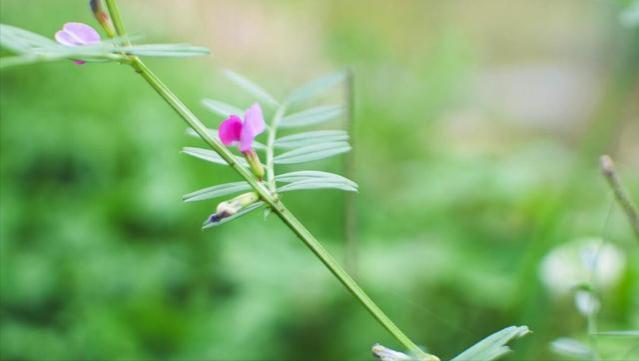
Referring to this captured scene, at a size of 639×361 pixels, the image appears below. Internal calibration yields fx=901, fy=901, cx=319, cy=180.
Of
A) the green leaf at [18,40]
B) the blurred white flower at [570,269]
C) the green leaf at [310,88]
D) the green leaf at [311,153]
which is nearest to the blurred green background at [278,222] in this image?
the blurred white flower at [570,269]

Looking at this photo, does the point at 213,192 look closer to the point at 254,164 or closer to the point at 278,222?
the point at 254,164

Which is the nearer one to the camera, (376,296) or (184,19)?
(376,296)

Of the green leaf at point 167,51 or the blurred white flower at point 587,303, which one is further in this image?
the blurred white flower at point 587,303

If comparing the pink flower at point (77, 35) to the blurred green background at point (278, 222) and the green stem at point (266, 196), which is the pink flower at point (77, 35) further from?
the blurred green background at point (278, 222)

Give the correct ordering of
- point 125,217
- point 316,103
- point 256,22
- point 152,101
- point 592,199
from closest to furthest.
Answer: point 125,217
point 592,199
point 152,101
point 316,103
point 256,22

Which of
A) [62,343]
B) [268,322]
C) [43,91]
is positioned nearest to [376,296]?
[268,322]

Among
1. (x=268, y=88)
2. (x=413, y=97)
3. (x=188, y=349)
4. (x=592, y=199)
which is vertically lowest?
(x=188, y=349)

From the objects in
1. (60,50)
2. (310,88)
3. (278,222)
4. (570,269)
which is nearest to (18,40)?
(60,50)

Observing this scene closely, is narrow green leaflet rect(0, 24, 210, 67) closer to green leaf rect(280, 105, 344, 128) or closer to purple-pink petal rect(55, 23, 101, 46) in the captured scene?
purple-pink petal rect(55, 23, 101, 46)

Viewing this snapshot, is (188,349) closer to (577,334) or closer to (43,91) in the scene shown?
(577,334)
